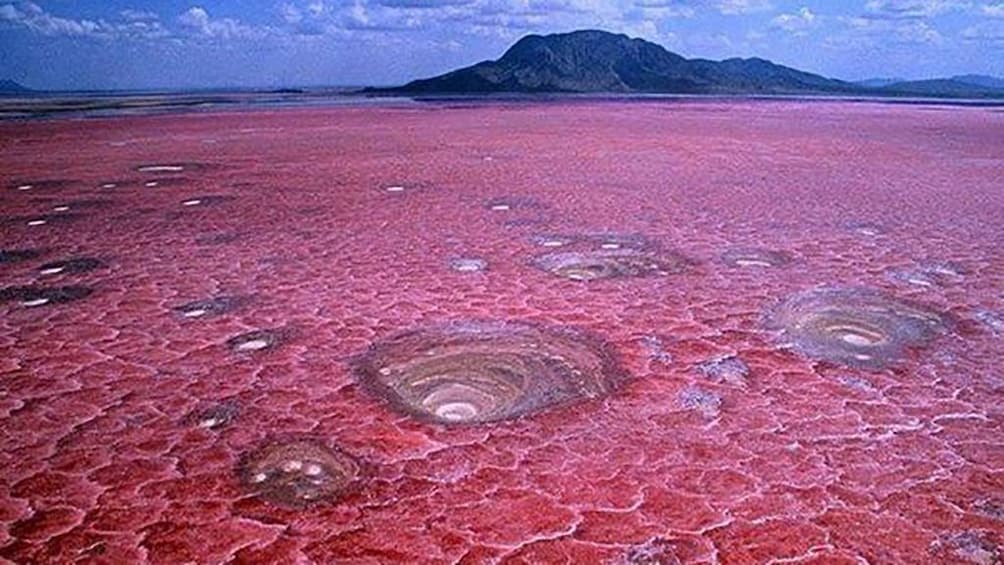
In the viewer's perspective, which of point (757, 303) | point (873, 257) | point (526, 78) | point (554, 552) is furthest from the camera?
point (526, 78)

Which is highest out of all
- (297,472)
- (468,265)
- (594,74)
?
(594,74)

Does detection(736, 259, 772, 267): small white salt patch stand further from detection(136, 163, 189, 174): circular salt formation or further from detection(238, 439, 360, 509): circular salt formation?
detection(136, 163, 189, 174): circular salt formation

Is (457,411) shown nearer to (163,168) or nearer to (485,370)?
(485,370)

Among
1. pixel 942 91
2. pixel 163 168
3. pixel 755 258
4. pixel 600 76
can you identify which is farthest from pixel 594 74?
pixel 755 258

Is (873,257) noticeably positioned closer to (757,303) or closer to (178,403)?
(757,303)

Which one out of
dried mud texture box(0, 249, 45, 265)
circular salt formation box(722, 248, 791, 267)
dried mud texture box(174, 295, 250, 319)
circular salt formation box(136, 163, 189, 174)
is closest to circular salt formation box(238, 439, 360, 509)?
dried mud texture box(174, 295, 250, 319)

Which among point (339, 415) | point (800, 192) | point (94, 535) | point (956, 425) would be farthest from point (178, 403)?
point (800, 192)
